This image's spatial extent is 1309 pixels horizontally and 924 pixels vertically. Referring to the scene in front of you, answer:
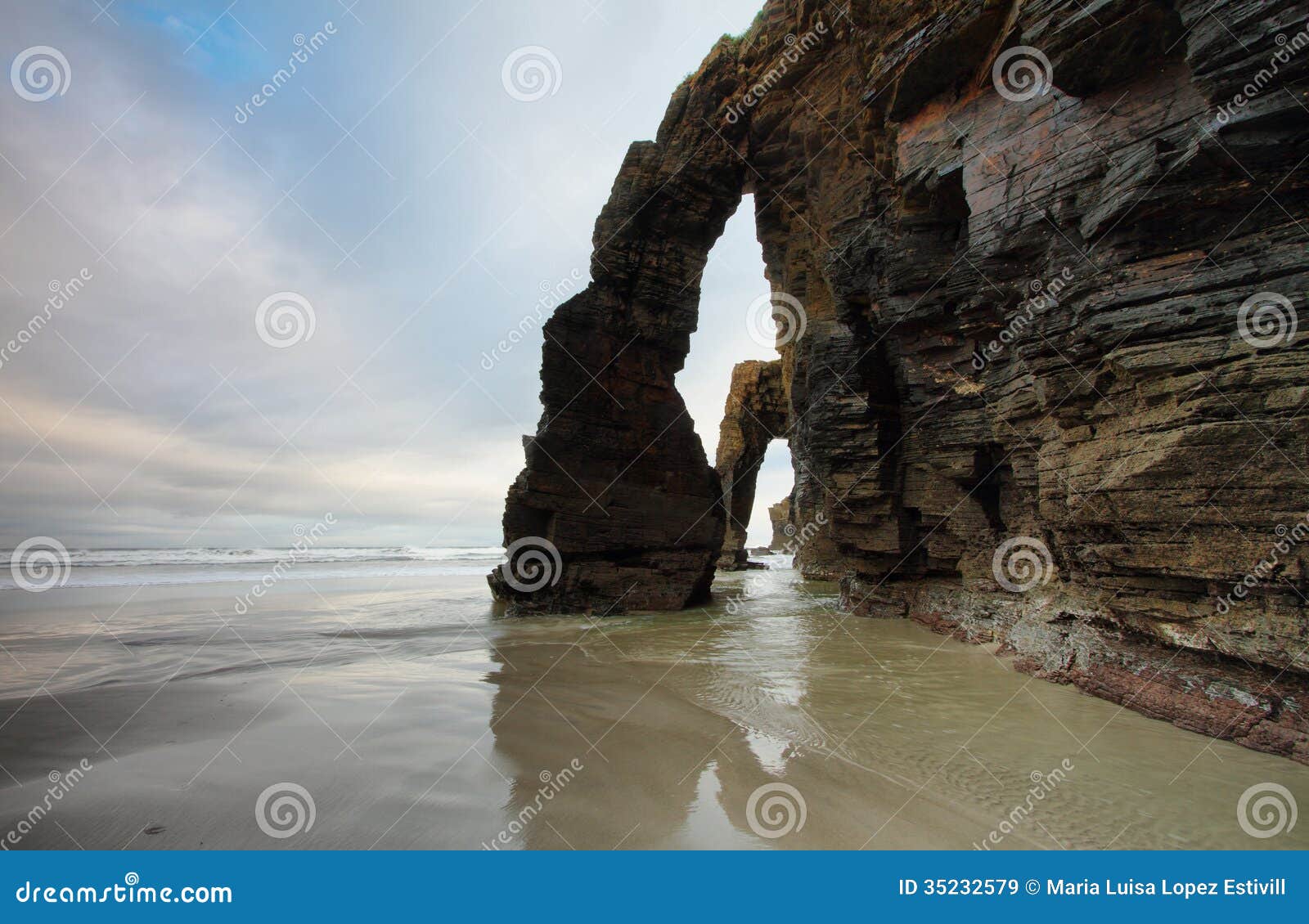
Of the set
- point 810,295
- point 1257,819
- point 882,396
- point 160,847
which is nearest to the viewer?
point 160,847

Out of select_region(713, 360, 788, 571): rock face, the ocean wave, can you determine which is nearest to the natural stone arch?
select_region(713, 360, 788, 571): rock face

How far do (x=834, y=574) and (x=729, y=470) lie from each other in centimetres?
1169

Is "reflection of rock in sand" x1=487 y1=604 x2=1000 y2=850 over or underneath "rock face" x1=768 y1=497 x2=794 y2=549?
over

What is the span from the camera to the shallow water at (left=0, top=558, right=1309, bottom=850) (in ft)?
11.9

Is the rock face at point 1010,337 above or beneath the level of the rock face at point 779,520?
above

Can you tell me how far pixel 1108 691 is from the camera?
22.4 ft

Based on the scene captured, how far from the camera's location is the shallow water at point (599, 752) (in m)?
3.62

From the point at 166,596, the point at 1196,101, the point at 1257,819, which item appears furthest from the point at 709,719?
the point at 166,596

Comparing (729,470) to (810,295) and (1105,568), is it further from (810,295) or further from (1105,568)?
(1105,568)

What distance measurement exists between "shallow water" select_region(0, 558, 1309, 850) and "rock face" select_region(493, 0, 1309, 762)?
183 cm

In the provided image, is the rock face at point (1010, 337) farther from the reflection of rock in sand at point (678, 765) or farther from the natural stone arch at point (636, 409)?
the reflection of rock in sand at point (678, 765)

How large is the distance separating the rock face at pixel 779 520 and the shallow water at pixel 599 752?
52.9 m

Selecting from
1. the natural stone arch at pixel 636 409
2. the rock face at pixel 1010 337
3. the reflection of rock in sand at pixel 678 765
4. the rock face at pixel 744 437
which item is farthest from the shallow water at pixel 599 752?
the rock face at pixel 744 437

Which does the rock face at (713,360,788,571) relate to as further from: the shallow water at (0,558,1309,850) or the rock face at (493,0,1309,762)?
the shallow water at (0,558,1309,850)
